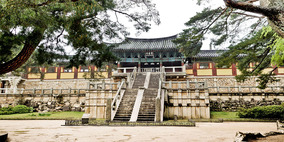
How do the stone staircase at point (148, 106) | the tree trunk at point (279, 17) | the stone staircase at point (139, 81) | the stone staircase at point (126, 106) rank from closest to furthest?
the tree trunk at point (279, 17) → the stone staircase at point (148, 106) → the stone staircase at point (126, 106) → the stone staircase at point (139, 81)

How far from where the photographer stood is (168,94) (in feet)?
48.1

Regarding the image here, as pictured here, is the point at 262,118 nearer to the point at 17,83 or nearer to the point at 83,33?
the point at 83,33

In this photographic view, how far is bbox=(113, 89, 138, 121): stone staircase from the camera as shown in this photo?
37.9 ft

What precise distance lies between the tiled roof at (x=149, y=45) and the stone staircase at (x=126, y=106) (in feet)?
34.7

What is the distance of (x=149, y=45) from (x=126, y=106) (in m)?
15.5

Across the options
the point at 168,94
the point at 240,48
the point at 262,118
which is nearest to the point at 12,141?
the point at 240,48

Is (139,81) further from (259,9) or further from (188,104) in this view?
(259,9)

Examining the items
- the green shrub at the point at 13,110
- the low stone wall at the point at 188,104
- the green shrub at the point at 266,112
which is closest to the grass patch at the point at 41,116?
the green shrub at the point at 13,110

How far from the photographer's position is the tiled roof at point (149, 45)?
24.2 metres

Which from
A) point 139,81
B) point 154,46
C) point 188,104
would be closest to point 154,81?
point 139,81

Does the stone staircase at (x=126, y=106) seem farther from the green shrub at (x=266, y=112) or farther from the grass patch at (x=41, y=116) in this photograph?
the green shrub at (x=266, y=112)

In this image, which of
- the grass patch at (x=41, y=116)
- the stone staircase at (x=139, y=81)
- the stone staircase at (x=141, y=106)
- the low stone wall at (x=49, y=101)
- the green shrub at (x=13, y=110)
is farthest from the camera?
the low stone wall at (x=49, y=101)

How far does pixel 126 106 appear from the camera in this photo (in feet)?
41.5

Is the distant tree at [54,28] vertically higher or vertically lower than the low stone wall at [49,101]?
higher
